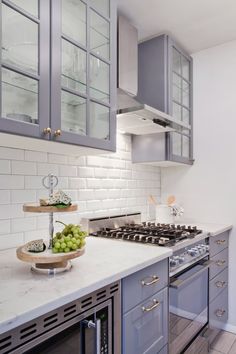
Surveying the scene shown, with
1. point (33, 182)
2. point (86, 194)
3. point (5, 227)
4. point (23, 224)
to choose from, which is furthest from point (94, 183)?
point (5, 227)

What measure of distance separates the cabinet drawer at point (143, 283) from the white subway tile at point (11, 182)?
0.78 metres

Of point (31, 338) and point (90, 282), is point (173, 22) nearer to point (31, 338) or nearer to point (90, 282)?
point (90, 282)

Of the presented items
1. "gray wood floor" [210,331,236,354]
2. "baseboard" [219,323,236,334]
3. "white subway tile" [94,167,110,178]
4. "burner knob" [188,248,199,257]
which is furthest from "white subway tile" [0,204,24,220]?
"baseboard" [219,323,236,334]

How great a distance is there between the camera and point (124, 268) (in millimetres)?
1126

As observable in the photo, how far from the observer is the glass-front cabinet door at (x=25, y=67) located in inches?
41.3

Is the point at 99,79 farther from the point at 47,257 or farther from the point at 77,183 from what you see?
the point at 47,257

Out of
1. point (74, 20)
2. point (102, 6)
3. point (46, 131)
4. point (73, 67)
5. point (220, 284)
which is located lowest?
point (220, 284)

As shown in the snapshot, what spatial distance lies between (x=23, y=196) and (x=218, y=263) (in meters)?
1.66

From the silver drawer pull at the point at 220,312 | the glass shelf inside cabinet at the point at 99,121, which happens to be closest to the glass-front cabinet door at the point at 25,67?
the glass shelf inside cabinet at the point at 99,121

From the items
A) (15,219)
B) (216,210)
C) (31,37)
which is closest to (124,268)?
(15,219)

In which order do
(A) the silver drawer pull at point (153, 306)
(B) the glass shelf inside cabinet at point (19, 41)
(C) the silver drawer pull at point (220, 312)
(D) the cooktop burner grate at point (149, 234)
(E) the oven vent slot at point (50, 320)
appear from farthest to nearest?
1. (C) the silver drawer pull at point (220, 312)
2. (D) the cooktop burner grate at point (149, 234)
3. (A) the silver drawer pull at point (153, 306)
4. (B) the glass shelf inside cabinet at point (19, 41)
5. (E) the oven vent slot at point (50, 320)

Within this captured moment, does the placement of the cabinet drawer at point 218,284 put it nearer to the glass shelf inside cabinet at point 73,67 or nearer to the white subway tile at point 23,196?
the white subway tile at point 23,196

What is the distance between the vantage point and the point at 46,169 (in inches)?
64.0

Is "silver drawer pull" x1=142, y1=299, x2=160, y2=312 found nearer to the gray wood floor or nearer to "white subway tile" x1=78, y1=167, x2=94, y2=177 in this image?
"white subway tile" x1=78, y1=167, x2=94, y2=177
